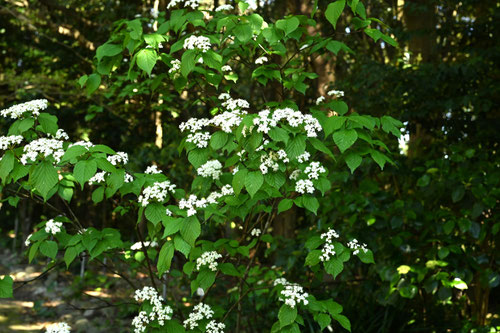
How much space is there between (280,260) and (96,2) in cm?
358

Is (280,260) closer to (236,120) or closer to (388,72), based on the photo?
(388,72)

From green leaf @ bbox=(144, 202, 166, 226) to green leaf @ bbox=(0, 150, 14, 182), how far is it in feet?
1.64

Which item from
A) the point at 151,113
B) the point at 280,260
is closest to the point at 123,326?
the point at 280,260

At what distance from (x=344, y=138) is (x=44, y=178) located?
3.47 ft

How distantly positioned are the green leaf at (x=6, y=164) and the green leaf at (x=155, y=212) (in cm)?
50

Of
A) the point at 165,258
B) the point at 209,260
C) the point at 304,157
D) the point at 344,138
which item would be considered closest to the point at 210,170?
the point at 209,260

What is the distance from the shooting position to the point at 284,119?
6.12 feet

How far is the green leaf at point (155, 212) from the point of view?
1.79 metres

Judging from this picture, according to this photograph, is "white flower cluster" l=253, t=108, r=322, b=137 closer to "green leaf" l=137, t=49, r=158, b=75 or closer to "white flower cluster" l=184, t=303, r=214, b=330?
"green leaf" l=137, t=49, r=158, b=75

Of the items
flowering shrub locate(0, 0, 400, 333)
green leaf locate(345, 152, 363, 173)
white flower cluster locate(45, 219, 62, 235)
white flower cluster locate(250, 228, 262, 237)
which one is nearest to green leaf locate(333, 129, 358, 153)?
flowering shrub locate(0, 0, 400, 333)

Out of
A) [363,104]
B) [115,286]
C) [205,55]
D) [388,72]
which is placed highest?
[205,55]

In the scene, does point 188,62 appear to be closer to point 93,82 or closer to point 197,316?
point 93,82

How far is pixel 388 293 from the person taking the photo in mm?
3242

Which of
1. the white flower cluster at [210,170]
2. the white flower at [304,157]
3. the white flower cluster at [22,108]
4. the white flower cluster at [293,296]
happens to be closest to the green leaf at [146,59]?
the white flower cluster at [22,108]
